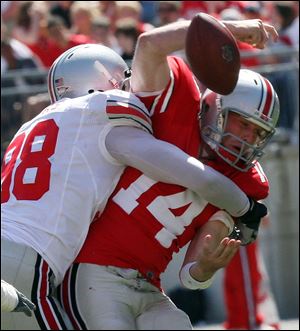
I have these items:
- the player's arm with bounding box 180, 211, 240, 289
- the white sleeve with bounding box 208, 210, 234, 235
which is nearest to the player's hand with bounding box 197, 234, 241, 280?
the player's arm with bounding box 180, 211, 240, 289

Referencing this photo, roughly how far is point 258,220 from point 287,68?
159 inches

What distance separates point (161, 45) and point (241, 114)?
501 millimetres

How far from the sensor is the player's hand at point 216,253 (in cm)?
450

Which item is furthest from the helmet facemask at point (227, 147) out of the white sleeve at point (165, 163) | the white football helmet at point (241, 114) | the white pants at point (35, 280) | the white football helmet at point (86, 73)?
the white pants at point (35, 280)

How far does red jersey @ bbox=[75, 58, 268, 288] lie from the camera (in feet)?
15.3

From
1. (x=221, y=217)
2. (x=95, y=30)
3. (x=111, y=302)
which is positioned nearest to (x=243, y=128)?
(x=221, y=217)

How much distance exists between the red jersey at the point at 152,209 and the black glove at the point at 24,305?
31 centimetres

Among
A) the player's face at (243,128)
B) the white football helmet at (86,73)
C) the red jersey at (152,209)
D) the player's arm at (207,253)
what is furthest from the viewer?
the white football helmet at (86,73)

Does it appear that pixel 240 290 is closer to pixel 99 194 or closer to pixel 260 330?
pixel 260 330

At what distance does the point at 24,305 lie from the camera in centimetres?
440

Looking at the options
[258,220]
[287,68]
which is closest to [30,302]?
[258,220]

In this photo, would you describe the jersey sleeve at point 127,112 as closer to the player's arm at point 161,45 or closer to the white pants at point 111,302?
the player's arm at point 161,45

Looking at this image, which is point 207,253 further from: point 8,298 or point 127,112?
point 8,298

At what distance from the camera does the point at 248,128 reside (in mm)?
4809
